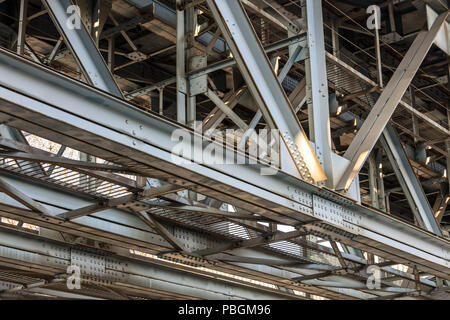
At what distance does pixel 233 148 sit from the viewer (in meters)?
10.5

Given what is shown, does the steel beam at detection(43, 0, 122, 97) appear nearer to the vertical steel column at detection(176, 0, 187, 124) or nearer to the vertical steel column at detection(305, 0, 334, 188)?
the vertical steel column at detection(176, 0, 187, 124)

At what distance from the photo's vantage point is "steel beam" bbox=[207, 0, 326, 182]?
35.1 ft

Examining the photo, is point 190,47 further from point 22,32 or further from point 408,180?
point 408,180

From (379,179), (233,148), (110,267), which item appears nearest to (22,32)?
(233,148)

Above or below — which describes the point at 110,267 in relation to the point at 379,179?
below

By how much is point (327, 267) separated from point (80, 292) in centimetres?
643

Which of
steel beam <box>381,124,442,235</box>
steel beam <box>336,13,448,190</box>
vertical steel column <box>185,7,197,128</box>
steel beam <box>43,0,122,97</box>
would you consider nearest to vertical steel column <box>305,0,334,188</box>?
steel beam <box>336,13,448,190</box>

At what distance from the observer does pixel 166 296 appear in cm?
2125

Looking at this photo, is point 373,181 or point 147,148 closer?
point 147,148

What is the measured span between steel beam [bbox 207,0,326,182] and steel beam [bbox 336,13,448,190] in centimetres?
145

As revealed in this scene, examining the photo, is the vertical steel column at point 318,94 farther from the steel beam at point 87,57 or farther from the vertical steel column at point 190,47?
the steel beam at point 87,57

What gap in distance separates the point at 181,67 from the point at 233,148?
8.21 ft

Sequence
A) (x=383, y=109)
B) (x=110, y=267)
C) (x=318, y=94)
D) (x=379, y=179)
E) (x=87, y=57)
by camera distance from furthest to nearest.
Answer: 1. (x=379, y=179)
2. (x=110, y=267)
3. (x=383, y=109)
4. (x=318, y=94)
5. (x=87, y=57)
